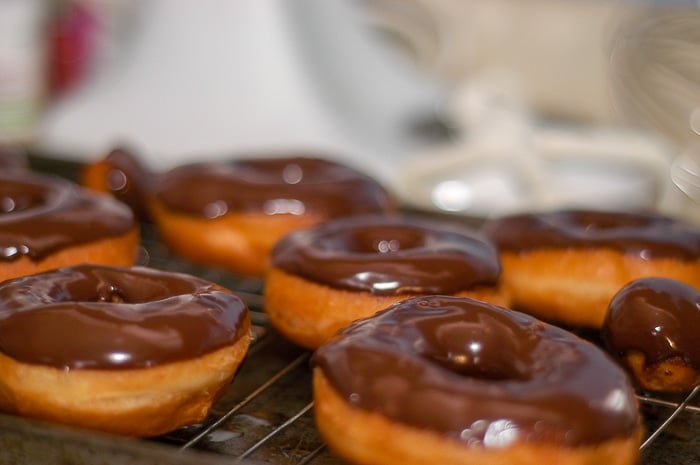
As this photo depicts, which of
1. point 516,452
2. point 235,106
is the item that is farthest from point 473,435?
point 235,106

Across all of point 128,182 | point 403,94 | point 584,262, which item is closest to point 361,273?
point 584,262

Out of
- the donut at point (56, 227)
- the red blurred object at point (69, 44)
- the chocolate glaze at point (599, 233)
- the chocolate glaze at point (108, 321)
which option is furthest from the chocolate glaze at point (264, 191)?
the red blurred object at point (69, 44)

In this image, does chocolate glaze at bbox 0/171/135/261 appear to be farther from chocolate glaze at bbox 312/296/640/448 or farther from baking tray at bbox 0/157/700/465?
chocolate glaze at bbox 312/296/640/448

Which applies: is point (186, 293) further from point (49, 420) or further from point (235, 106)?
point (235, 106)

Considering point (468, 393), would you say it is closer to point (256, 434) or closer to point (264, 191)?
point (256, 434)

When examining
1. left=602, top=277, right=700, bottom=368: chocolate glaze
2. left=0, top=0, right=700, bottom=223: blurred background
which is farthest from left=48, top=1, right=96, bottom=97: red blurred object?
left=602, top=277, right=700, bottom=368: chocolate glaze

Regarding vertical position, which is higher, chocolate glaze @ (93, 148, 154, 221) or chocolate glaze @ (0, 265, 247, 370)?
chocolate glaze @ (0, 265, 247, 370)
